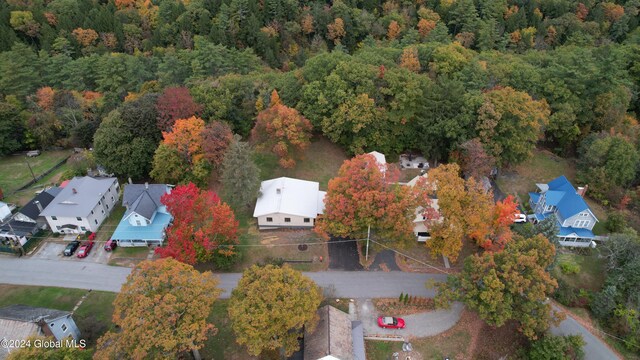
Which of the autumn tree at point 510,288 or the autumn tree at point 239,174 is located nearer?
the autumn tree at point 510,288

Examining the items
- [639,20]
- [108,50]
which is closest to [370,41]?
[108,50]

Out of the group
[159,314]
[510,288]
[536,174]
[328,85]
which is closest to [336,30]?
[328,85]

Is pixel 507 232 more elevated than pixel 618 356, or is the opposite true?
pixel 507 232

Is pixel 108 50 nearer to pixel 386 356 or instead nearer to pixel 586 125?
pixel 386 356

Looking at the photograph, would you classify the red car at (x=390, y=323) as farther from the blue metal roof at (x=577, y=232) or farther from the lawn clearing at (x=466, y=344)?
the blue metal roof at (x=577, y=232)

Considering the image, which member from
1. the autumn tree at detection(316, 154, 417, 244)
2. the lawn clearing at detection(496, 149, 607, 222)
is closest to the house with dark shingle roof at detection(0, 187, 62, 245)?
the autumn tree at detection(316, 154, 417, 244)

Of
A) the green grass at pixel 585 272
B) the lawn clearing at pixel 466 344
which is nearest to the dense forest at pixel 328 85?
the green grass at pixel 585 272

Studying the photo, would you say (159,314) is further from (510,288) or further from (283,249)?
(510,288)
